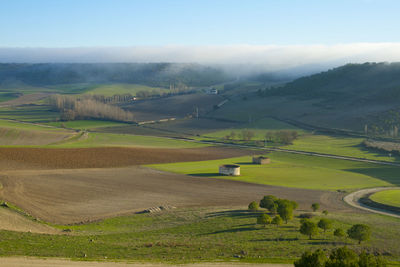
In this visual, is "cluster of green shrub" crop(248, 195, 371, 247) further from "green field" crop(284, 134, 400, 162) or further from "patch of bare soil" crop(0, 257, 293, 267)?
"green field" crop(284, 134, 400, 162)

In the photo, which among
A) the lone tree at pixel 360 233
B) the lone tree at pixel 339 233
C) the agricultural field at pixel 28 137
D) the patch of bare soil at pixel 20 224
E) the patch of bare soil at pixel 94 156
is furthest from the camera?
the agricultural field at pixel 28 137

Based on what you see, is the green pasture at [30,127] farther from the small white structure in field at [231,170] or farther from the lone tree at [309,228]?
the lone tree at [309,228]

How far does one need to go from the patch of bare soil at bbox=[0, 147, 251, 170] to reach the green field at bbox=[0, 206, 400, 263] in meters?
34.8

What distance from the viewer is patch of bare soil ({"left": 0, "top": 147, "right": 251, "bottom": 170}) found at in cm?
7950

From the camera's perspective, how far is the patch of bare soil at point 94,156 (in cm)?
7950

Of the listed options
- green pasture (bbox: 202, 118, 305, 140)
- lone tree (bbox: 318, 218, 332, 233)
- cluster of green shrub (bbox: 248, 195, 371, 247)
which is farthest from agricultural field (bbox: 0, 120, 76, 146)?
lone tree (bbox: 318, 218, 332, 233)

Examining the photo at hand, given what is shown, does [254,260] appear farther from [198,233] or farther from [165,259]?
[198,233]

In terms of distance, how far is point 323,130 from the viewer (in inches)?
5507

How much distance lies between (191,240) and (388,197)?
29.6m

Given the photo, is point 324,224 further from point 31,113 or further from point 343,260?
point 31,113

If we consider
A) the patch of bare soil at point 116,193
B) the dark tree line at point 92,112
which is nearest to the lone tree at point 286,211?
the patch of bare soil at point 116,193

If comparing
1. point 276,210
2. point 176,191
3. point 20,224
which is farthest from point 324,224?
point 20,224

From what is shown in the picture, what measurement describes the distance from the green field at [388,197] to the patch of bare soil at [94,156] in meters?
39.9

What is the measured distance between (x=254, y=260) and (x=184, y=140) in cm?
8944
